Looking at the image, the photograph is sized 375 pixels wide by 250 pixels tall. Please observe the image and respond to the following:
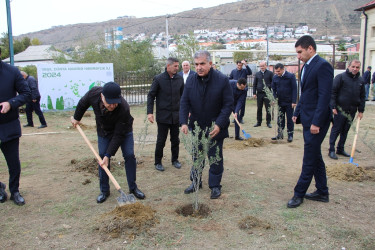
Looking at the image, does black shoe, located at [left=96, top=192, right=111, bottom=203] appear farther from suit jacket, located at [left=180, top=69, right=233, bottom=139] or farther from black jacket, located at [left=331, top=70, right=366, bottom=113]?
black jacket, located at [left=331, top=70, right=366, bottom=113]

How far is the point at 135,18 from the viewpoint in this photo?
120 metres

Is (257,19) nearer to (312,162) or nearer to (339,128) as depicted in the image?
(339,128)

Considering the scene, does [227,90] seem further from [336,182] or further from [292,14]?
[292,14]

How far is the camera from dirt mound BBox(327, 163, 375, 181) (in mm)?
5125

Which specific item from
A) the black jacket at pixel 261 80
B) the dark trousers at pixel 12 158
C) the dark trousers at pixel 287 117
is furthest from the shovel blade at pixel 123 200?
the black jacket at pixel 261 80

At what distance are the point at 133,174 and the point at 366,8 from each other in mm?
23173

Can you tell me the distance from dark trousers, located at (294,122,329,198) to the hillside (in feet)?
199

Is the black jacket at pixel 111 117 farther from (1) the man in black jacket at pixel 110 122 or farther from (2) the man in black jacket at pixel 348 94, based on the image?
(2) the man in black jacket at pixel 348 94

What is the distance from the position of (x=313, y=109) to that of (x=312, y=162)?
643 mm

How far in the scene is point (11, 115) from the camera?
4141mm

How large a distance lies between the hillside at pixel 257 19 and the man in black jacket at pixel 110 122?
197ft

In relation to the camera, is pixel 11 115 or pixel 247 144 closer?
pixel 11 115

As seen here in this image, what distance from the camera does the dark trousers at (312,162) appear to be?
13.0ft

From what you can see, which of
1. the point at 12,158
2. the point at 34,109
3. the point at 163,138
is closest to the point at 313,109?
the point at 163,138
